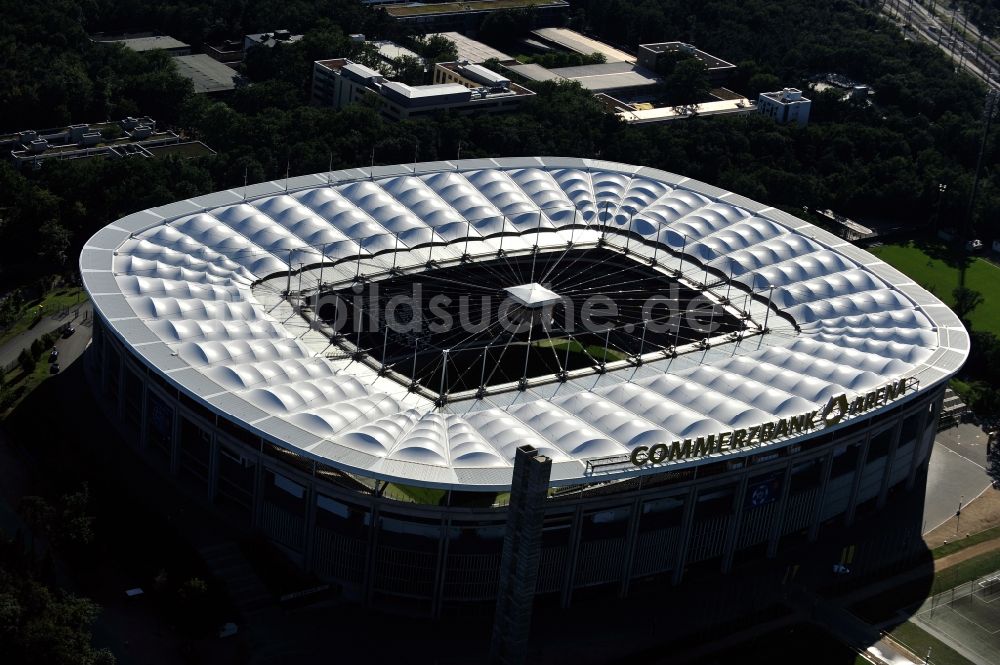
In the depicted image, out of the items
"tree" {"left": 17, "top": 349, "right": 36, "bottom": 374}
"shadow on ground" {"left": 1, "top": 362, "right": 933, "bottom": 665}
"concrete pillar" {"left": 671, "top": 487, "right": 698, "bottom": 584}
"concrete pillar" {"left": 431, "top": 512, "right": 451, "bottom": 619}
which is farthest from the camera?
"tree" {"left": 17, "top": 349, "right": 36, "bottom": 374}

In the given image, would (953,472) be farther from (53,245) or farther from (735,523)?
(53,245)

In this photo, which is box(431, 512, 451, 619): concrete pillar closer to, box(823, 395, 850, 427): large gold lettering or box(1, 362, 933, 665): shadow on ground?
box(1, 362, 933, 665): shadow on ground

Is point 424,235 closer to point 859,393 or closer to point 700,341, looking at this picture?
point 700,341

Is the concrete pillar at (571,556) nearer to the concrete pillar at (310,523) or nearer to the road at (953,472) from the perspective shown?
the concrete pillar at (310,523)

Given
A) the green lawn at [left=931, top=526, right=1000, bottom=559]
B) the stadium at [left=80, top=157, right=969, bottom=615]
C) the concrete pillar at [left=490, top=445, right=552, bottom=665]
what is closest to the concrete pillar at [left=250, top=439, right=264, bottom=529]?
the stadium at [left=80, top=157, right=969, bottom=615]

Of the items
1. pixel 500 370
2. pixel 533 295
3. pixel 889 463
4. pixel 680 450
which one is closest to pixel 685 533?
pixel 680 450

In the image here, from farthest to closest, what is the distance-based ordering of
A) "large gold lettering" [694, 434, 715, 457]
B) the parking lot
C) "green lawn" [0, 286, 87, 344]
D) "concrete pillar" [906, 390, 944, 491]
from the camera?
"green lawn" [0, 286, 87, 344] → "concrete pillar" [906, 390, 944, 491] → the parking lot → "large gold lettering" [694, 434, 715, 457]

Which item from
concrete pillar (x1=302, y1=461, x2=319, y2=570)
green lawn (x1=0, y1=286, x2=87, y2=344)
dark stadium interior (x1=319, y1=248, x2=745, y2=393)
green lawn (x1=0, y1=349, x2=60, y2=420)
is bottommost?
green lawn (x1=0, y1=286, x2=87, y2=344)

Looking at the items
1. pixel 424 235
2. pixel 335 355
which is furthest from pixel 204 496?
pixel 424 235

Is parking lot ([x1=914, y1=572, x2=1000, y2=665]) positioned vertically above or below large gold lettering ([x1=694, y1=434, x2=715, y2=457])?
below
